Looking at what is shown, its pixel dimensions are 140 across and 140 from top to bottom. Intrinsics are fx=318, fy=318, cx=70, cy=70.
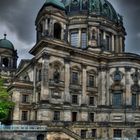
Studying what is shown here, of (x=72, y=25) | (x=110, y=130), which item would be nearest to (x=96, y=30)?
(x=72, y=25)

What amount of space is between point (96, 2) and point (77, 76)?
21197mm

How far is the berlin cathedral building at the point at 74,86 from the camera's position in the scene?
5272cm

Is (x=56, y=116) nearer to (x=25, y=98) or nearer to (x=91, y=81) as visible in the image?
(x=25, y=98)

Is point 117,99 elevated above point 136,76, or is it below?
below

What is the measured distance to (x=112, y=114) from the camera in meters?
58.1

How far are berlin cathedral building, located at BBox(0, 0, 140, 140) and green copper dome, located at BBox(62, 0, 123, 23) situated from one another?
580 centimetres

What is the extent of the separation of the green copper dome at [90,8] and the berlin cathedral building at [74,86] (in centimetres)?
580

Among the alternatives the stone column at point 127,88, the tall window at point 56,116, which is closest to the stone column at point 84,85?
the tall window at point 56,116

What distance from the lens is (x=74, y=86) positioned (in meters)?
56.1

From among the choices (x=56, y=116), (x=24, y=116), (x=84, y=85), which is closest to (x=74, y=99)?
(x=84, y=85)

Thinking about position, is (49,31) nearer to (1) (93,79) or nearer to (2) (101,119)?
(1) (93,79)

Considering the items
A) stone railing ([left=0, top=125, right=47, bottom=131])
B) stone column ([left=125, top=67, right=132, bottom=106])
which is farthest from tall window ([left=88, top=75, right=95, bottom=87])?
stone railing ([left=0, top=125, right=47, bottom=131])

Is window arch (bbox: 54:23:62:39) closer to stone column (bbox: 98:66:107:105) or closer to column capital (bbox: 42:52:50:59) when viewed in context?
column capital (bbox: 42:52:50:59)

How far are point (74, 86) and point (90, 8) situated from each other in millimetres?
20705
